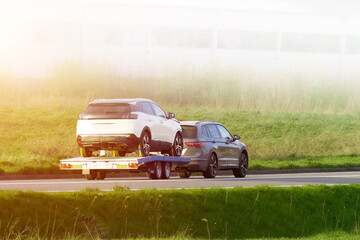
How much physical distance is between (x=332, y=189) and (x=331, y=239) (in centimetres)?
523

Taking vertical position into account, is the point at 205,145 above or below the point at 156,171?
above

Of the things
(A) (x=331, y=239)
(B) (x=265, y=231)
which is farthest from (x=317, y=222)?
(A) (x=331, y=239)

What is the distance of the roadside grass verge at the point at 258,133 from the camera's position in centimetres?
3900

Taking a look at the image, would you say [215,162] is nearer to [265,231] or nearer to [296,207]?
[296,207]

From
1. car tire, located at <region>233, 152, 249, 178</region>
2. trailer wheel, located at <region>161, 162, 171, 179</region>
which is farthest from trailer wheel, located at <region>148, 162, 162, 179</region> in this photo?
car tire, located at <region>233, 152, 249, 178</region>

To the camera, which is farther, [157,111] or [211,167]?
[211,167]

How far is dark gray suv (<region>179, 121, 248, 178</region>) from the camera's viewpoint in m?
21.3

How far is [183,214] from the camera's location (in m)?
14.3

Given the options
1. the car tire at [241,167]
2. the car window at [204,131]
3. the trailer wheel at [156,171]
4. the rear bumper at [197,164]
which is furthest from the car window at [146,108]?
the car tire at [241,167]

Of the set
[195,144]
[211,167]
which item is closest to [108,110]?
[195,144]

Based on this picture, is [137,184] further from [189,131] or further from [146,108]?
[189,131]

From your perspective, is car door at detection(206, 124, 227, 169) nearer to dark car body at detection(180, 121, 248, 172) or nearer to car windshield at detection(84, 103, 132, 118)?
dark car body at detection(180, 121, 248, 172)

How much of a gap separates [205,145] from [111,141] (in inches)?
174

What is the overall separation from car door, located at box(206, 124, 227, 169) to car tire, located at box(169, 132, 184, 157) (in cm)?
118
